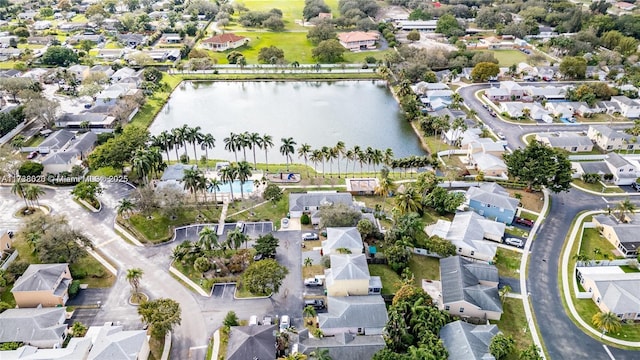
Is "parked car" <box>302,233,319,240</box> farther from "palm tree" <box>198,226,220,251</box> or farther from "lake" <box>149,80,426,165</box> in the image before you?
"lake" <box>149,80,426,165</box>

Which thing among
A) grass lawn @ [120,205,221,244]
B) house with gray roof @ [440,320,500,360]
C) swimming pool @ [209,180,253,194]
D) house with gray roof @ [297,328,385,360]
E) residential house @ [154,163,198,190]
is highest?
house with gray roof @ [440,320,500,360]

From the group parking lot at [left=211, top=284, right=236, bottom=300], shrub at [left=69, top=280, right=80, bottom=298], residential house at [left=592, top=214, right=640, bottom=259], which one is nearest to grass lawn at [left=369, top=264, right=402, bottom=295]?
parking lot at [left=211, top=284, right=236, bottom=300]

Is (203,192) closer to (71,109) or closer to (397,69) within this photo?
(71,109)

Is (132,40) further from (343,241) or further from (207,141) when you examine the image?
(343,241)

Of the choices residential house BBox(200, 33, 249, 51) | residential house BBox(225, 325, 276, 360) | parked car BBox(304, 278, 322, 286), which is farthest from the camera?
residential house BBox(200, 33, 249, 51)

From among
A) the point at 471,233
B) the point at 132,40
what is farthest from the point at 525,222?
the point at 132,40
